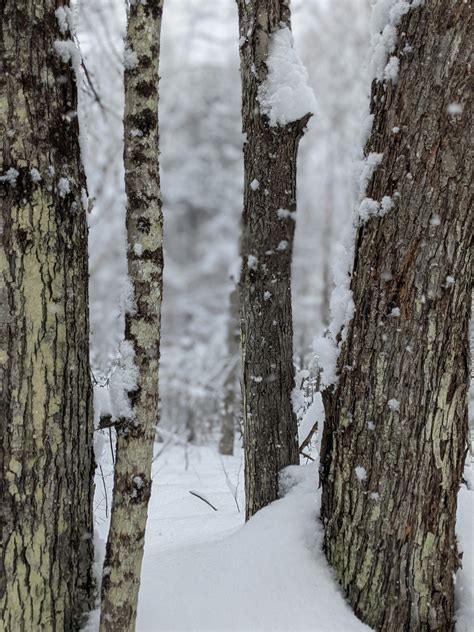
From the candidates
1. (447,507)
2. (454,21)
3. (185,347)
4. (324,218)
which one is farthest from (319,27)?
(447,507)

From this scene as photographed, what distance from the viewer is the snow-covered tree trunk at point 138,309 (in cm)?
184

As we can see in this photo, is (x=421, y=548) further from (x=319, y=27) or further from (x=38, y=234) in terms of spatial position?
(x=319, y=27)

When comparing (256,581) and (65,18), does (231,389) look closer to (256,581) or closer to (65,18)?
(256,581)

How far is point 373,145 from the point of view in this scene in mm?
2094

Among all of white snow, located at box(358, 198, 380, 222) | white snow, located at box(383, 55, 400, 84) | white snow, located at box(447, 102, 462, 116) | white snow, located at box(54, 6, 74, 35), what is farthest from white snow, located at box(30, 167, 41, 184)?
white snow, located at box(447, 102, 462, 116)

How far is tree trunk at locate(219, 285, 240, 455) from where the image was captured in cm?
730

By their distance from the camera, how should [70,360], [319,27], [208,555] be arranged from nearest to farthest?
[70,360] < [208,555] < [319,27]

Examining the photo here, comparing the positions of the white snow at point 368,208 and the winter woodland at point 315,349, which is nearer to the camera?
the winter woodland at point 315,349

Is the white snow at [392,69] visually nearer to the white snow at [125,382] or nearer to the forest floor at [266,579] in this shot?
the white snow at [125,382]

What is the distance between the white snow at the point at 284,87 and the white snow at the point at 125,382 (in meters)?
1.46

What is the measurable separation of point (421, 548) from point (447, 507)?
0.19m

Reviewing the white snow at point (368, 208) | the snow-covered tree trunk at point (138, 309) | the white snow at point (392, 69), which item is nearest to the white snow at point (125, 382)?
the snow-covered tree trunk at point (138, 309)

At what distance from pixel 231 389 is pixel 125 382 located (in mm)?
6506

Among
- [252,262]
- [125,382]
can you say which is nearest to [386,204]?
[252,262]
